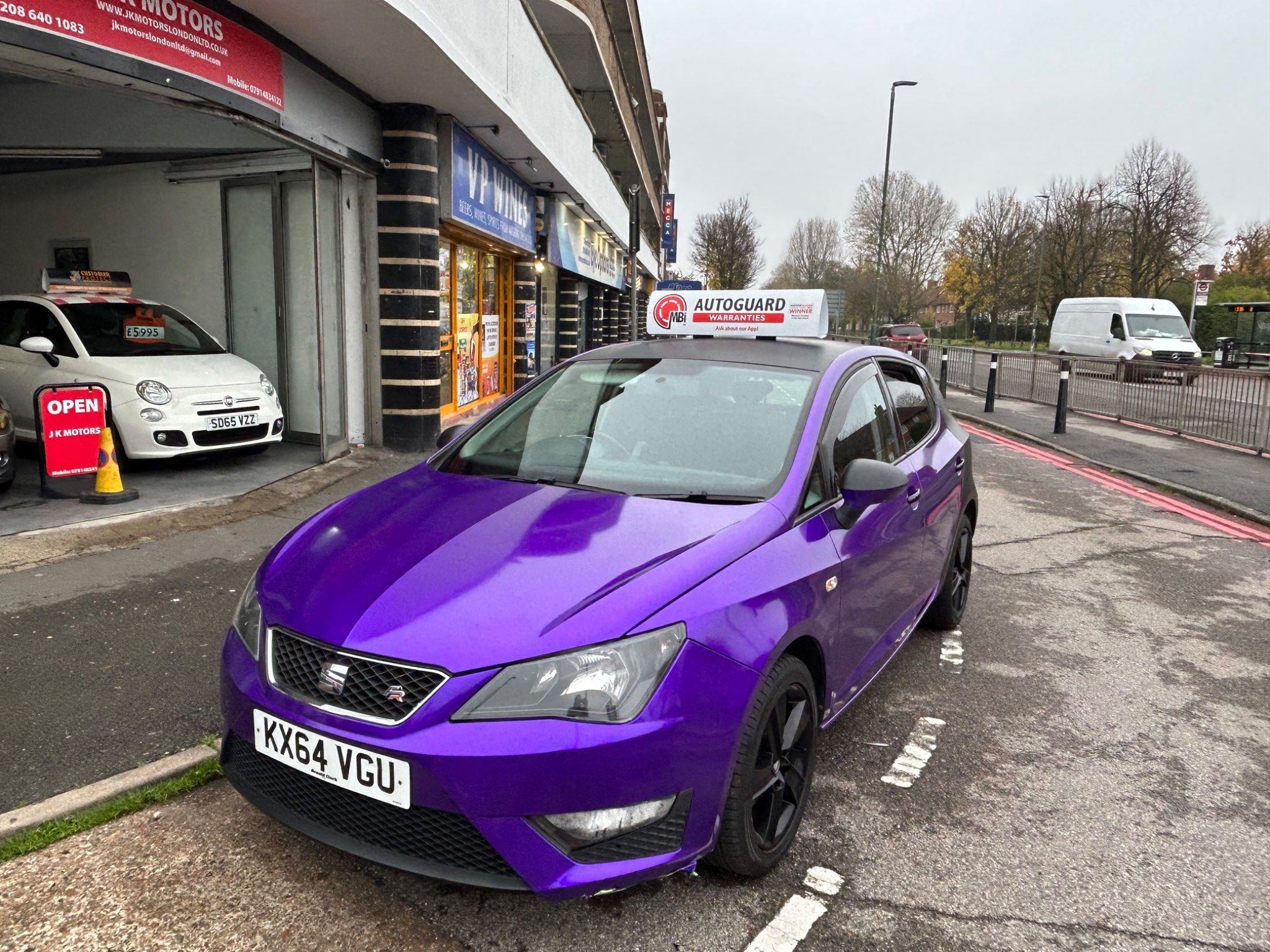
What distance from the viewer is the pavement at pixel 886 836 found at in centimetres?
249

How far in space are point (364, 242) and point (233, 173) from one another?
1659 mm

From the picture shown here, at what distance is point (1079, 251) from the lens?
156 ft

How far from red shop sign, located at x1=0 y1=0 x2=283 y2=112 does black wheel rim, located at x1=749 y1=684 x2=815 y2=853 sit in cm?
576

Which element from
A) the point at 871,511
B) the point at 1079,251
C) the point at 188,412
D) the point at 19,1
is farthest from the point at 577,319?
the point at 1079,251

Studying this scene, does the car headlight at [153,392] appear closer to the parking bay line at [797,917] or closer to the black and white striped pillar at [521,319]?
the parking bay line at [797,917]

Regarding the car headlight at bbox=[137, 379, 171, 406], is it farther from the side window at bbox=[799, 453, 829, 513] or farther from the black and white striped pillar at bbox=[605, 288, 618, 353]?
the black and white striped pillar at bbox=[605, 288, 618, 353]

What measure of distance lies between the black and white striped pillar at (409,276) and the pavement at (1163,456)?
8.31 m

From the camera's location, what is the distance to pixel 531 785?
2.16 meters

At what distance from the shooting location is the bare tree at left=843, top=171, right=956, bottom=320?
201ft

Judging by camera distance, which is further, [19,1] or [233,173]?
[233,173]

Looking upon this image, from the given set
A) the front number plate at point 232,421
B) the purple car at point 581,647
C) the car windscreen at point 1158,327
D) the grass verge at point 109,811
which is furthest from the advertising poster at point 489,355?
the car windscreen at point 1158,327

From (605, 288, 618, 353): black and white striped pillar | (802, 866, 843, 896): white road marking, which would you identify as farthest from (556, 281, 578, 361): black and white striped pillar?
(802, 866, 843, 896): white road marking

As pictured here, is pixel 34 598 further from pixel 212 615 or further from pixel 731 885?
pixel 731 885

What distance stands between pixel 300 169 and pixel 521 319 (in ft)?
26.0
